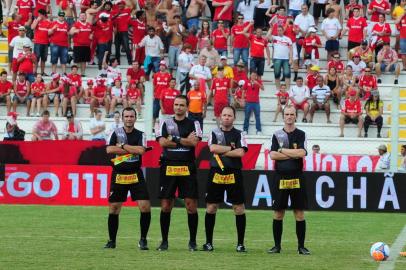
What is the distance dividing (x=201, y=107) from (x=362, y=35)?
585 cm

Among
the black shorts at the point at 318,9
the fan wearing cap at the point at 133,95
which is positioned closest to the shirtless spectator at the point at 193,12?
the black shorts at the point at 318,9

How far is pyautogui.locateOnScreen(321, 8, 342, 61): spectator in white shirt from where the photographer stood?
1251 inches

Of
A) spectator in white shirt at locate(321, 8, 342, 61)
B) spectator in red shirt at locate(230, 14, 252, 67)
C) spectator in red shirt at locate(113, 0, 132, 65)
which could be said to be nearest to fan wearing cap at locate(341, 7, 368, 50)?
spectator in white shirt at locate(321, 8, 342, 61)

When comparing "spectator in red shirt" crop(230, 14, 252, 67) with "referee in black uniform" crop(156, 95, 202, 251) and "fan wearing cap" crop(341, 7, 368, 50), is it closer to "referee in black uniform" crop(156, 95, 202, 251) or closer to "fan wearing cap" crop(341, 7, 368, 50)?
"fan wearing cap" crop(341, 7, 368, 50)

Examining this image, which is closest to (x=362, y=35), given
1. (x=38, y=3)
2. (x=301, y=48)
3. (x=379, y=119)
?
(x=301, y=48)

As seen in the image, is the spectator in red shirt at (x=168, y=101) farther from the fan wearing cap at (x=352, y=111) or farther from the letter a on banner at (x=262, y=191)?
the letter a on banner at (x=262, y=191)

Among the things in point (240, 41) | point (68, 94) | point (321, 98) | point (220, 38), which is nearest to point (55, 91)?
point (68, 94)

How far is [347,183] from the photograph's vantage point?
23.5m

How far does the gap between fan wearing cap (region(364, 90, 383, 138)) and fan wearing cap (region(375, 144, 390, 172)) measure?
2.09m

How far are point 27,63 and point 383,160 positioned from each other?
10418 millimetres

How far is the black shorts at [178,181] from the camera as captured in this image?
51.9 feet

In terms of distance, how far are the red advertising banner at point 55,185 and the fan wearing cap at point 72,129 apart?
4573 mm

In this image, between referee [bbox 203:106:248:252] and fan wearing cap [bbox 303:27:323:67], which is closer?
referee [bbox 203:106:248:252]

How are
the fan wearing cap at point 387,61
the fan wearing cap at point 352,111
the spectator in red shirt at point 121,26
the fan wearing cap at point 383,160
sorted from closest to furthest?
the fan wearing cap at point 383,160
the fan wearing cap at point 352,111
the fan wearing cap at point 387,61
the spectator in red shirt at point 121,26
